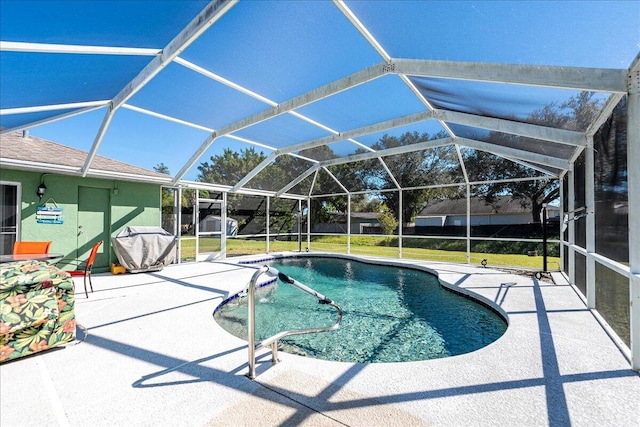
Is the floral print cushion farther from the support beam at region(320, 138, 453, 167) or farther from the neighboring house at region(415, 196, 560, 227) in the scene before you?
the neighboring house at region(415, 196, 560, 227)

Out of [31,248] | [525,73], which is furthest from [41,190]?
[525,73]

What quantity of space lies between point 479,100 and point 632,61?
7.01 ft

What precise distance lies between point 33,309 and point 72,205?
19.8 feet

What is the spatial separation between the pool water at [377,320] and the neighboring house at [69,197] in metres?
4.78

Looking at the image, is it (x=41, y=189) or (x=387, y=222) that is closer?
(x=41, y=189)

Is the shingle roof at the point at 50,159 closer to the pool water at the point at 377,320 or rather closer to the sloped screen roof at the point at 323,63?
the sloped screen roof at the point at 323,63

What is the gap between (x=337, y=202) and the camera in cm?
1659

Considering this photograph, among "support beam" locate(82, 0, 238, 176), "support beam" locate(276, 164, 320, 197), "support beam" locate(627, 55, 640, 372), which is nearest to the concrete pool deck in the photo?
"support beam" locate(627, 55, 640, 372)

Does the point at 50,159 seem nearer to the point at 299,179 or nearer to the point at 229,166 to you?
the point at 229,166

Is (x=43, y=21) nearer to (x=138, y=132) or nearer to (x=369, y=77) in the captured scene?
(x=369, y=77)

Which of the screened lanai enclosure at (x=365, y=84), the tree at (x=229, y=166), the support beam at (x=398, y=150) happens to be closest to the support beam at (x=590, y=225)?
the screened lanai enclosure at (x=365, y=84)

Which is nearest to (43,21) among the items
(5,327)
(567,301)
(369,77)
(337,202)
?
(5,327)

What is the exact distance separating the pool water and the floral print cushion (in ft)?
6.75

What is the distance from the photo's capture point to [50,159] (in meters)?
7.07
